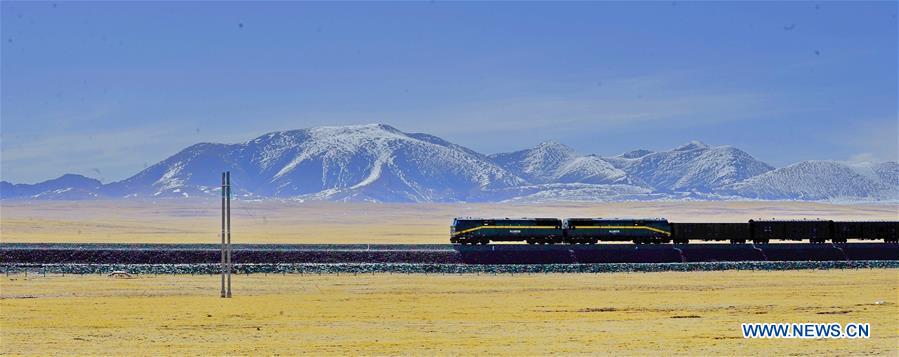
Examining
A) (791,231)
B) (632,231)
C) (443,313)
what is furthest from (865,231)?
(443,313)

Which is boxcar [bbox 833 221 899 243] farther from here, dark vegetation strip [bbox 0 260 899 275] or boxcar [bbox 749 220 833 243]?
dark vegetation strip [bbox 0 260 899 275]

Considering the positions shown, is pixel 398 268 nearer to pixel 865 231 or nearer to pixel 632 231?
pixel 632 231

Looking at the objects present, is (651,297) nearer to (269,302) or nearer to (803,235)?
(269,302)

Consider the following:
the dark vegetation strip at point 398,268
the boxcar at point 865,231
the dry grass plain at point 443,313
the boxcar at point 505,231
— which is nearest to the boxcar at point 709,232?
the boxcar at point 865,231

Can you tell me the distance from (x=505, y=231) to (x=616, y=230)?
23.7 feet

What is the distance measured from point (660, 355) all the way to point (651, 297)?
19187 millimetres

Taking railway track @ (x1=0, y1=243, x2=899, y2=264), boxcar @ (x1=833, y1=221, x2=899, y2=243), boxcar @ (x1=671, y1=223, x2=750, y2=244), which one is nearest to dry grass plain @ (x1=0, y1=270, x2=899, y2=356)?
railway track @ (x1=0, y1=243, x2=899, y2=264)

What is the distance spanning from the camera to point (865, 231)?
79000 millimetres

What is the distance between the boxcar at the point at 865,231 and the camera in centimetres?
7731

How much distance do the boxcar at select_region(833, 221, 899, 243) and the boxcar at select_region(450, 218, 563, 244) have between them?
19.1m

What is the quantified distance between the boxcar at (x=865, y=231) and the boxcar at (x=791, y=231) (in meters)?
0.93

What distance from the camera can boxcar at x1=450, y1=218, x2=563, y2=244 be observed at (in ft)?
239

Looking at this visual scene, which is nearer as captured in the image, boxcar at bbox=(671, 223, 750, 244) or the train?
the train

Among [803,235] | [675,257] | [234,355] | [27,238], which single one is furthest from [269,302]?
[27,238]
